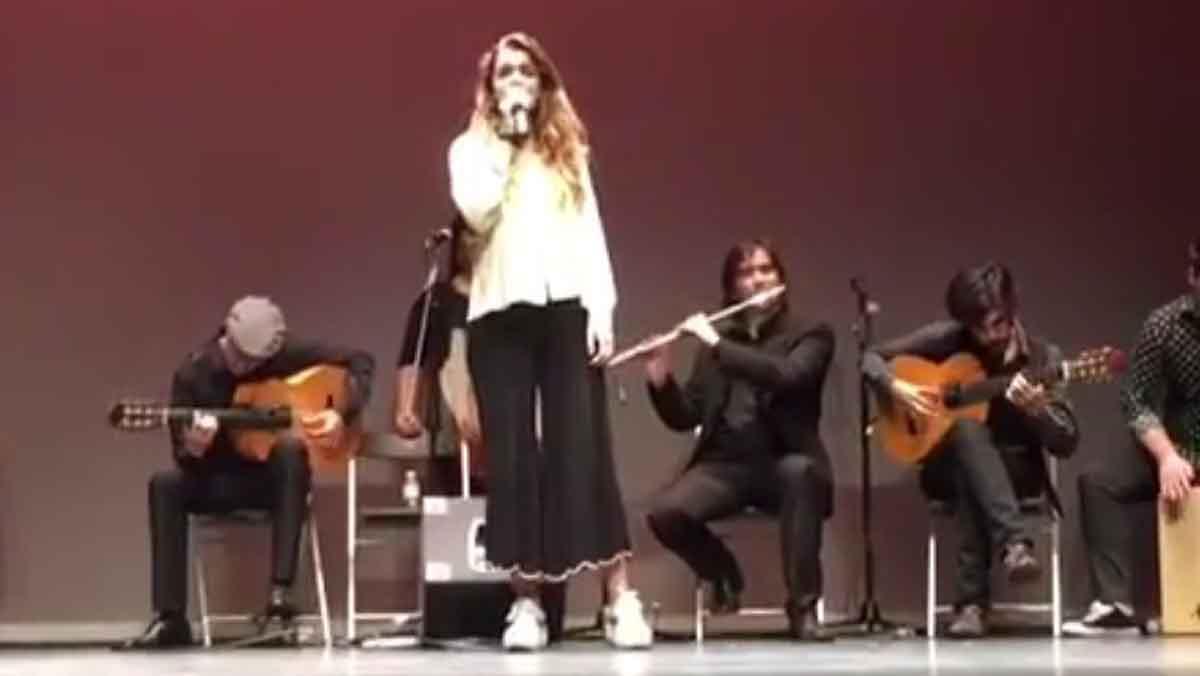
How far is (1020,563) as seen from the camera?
16.0 ft

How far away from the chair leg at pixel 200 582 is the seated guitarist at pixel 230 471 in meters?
0.14

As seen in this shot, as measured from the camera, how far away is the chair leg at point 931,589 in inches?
207

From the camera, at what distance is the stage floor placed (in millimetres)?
3717

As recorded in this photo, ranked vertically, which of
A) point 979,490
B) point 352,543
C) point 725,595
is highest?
point 979,490

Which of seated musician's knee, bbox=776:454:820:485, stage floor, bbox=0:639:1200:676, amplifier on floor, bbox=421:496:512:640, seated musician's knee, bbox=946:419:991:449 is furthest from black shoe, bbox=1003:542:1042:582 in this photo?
amplifier on floor, bbox=421:496:512:640

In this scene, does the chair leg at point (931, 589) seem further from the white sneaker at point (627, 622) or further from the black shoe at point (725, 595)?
the white sneaker at point (627, 622)

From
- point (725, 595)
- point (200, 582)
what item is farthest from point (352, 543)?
point (725, 595)

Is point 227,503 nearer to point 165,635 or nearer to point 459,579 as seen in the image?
point 165,635

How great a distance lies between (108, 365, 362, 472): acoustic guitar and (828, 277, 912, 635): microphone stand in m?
1.36

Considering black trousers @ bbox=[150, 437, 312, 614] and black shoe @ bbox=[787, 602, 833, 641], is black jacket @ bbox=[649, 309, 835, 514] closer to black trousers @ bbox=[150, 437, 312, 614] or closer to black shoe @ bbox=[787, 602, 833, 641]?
black shoe @ bbox=[787, 602, 833, 641]

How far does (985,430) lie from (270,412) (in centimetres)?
179

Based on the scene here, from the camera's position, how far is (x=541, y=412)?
14.0ft

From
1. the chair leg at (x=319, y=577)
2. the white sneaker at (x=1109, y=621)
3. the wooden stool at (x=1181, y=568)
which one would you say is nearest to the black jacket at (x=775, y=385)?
the white sneaker at (x=1109, y=621)

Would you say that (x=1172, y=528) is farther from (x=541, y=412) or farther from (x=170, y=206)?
(x=170, y=206)
